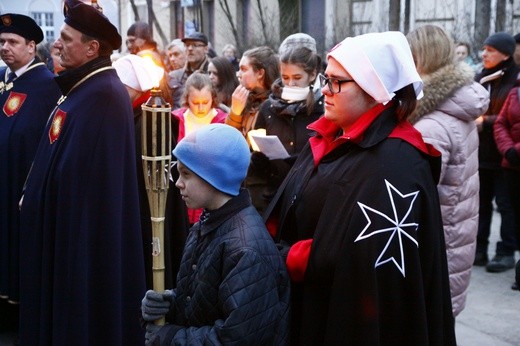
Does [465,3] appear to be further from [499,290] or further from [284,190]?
[284,190]

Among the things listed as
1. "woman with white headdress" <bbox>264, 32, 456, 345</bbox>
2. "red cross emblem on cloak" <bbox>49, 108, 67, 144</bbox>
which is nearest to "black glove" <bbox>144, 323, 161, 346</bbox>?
"woman with white headdress" <bbox>264, 32, 456, 345</bbox>

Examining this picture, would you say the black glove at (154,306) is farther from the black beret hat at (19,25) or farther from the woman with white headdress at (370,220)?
the black beret hat at (19,25)

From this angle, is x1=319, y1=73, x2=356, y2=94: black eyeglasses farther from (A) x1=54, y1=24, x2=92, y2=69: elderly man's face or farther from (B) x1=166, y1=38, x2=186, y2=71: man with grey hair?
(B) x1=166, y1=38, x2=186, y2=71: man with grey hair

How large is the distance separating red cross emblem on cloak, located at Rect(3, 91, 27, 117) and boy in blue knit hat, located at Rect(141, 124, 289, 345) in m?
3.32

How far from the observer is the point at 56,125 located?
4355 millimetres

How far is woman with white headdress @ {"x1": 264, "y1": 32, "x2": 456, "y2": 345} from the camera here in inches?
106

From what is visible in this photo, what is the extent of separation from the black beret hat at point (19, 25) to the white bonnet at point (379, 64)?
379 centimetres

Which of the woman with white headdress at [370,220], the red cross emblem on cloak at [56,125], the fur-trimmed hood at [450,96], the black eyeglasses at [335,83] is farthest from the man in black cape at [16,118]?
the black eyeglasses at [335,83]

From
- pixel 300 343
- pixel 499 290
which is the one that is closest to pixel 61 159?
pixel 300 343

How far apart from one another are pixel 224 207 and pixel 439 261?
838 mm

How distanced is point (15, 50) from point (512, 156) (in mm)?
4217

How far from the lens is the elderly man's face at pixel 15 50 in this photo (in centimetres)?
592

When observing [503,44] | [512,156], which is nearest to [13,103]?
[512,156]

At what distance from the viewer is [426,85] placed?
4.25 meters
